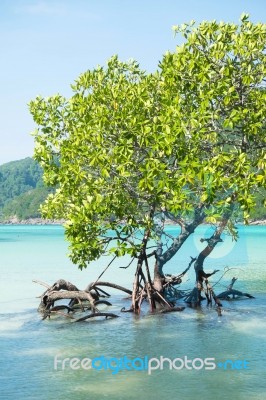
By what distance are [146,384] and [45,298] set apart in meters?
7.09

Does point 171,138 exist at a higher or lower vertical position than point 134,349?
higher

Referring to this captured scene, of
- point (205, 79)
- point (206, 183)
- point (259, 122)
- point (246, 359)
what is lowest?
point (246, 359)

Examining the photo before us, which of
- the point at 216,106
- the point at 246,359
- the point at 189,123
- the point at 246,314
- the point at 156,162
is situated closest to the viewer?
the point at 246,359

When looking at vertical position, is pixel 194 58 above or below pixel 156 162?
above

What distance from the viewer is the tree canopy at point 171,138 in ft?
45.3

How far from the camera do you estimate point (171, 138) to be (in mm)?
13391

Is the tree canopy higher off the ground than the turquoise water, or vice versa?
the tree canopy

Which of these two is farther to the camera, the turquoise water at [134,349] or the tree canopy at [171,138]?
the tree canopy at [171,138]

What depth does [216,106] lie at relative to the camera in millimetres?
15500

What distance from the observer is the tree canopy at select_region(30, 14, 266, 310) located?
13797 mm

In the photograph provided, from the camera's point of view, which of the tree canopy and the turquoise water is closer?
the turquoise water

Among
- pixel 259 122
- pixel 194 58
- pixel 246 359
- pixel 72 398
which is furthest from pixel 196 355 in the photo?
pixel 194 58

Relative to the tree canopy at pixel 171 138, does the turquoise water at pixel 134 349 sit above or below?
below

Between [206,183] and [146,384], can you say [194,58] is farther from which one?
[146,384]
